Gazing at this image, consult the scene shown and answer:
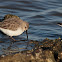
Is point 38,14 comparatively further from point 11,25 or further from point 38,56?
point 38,56

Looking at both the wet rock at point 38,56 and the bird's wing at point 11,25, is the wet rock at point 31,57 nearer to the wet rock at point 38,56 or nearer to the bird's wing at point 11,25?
the wet rock at point 38,56

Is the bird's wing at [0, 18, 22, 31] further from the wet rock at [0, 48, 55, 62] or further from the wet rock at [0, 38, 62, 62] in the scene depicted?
the wet rock at [0, 48, 55, 62]

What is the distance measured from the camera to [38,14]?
44.7 ft

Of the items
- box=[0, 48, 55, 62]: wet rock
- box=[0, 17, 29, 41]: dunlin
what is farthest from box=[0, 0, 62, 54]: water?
box=[0, 48, 55, 62]: wet rock

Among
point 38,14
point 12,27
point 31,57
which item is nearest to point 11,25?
point 12,27

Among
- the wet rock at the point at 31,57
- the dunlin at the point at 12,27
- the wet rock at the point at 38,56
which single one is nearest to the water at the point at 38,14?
the dunlin at the point at 12,27

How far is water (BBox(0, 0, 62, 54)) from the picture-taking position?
33.4 feet

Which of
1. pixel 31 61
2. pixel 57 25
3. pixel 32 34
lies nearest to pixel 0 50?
pixel 31 61

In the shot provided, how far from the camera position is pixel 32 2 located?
52.2ft

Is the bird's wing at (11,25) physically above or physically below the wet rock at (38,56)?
above

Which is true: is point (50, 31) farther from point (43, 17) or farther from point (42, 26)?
point (43, 17)

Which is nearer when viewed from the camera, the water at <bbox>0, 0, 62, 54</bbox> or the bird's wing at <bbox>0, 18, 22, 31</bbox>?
the bird's wing at <bbox>0, 18, 22, 31</bbox>

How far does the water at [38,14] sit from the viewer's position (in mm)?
10172

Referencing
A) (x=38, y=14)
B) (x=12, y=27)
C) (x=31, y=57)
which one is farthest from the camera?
(x=38, y=14)
